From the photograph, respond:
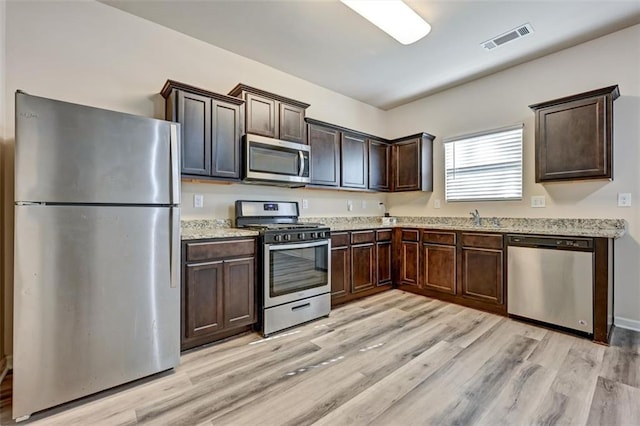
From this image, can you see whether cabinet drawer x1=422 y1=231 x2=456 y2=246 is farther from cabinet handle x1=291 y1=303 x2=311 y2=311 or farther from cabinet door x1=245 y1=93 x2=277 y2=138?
cabinet door x1=245 y1=93 x2=277 y2=138

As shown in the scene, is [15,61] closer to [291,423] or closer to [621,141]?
[291,423]

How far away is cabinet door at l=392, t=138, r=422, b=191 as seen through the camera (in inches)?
165

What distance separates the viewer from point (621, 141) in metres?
2.83

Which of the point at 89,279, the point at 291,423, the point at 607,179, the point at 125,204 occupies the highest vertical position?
the point at 607,179

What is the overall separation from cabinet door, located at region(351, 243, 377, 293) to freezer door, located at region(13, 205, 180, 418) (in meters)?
2.10

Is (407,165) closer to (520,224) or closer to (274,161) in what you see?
(520,224)

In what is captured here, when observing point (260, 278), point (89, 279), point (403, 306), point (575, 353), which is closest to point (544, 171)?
point (575, 353)

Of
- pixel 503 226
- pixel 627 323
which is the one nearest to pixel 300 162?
pixel 503 226

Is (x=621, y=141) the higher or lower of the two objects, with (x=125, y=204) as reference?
higher

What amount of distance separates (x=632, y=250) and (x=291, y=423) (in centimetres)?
347

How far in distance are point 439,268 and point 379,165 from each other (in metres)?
1.73

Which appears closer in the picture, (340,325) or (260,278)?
(260,278)

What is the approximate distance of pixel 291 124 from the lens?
10.7 feet

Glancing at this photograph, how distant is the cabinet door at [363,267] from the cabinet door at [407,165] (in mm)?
1155
